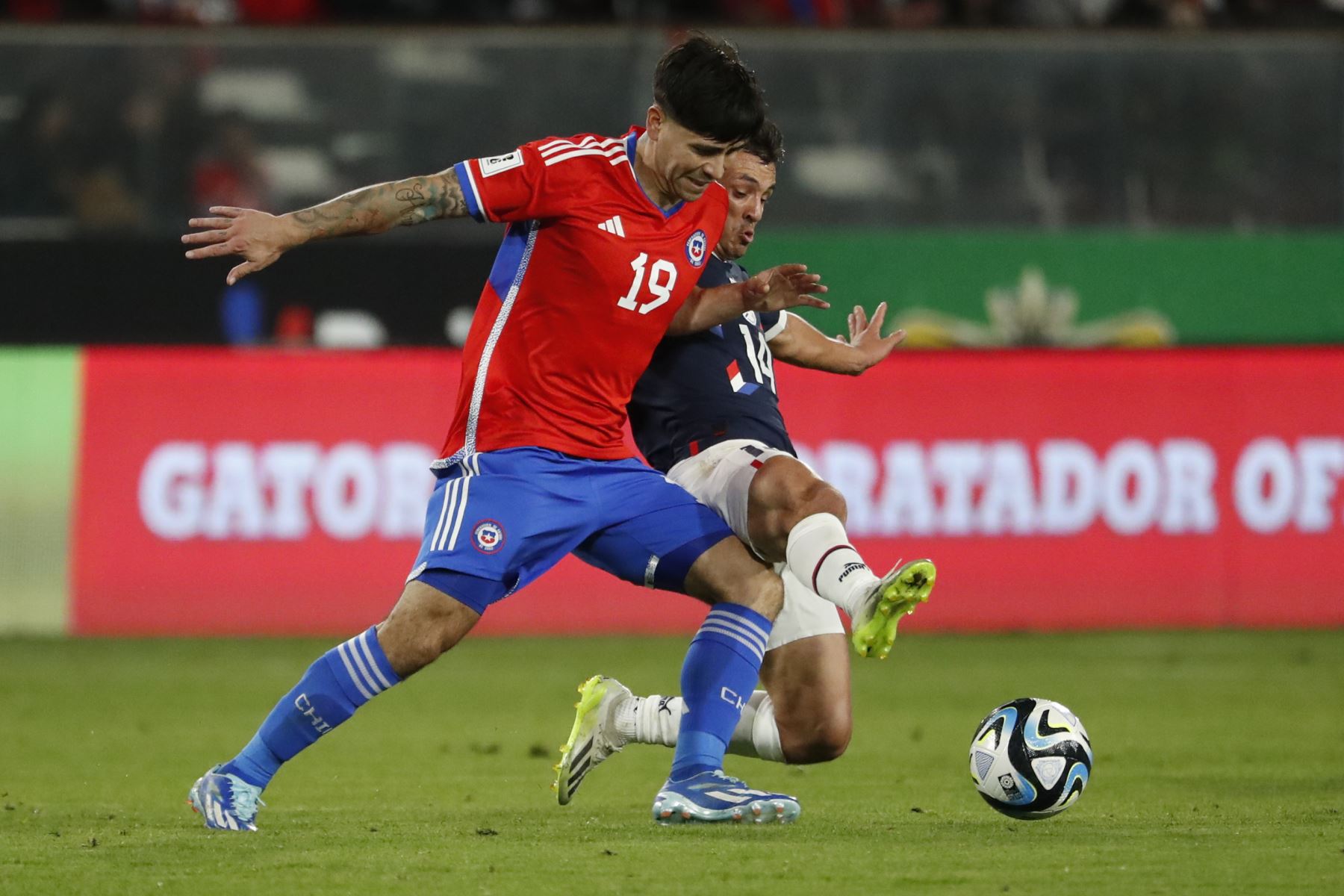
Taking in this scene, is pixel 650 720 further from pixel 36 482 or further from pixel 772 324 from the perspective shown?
pixel 36 482

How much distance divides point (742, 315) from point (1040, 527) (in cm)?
687

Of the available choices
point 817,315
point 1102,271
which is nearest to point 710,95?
point 817,315

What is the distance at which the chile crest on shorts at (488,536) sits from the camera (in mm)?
5891

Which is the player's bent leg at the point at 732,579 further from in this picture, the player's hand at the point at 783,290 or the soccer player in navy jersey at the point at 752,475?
the player's hand at the point at 783,290

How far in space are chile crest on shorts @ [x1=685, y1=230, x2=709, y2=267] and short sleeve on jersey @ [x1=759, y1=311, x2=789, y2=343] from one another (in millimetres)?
789

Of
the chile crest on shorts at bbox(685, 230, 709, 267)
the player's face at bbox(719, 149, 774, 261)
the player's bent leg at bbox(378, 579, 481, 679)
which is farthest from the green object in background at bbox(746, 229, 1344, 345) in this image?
the player's bent leg at bbox(378, 579, 481, 679)

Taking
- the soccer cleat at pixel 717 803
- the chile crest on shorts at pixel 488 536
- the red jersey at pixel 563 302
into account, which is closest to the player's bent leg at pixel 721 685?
the soccer cleat at pixel 717 803

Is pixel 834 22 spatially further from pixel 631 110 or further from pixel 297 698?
pixel 297 698

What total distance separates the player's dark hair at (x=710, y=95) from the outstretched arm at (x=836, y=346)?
1.22 metres

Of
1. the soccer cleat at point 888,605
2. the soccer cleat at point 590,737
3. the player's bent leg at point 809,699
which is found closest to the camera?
the soccer cleat at point 888,605

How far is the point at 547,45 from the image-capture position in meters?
15.6

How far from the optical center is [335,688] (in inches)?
231

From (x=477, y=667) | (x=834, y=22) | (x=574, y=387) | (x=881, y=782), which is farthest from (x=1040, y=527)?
(x=574, y=387)

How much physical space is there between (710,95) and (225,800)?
246 centimetres
